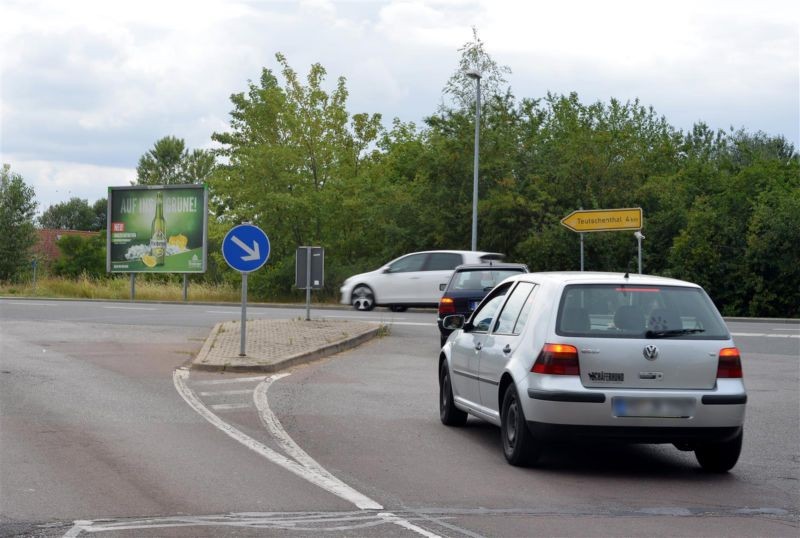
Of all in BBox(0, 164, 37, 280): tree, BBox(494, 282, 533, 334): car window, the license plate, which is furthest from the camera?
BBox(0, 164, 37, 280): tree

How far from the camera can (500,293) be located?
10031mm

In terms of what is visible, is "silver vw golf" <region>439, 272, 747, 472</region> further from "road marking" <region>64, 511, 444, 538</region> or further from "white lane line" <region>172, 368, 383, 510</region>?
"road marking" <region>64, 511, 444, 538</region>

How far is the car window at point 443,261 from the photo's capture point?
101 feet

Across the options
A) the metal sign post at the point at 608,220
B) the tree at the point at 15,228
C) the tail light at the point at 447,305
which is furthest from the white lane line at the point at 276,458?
the tree at the point at 15,228

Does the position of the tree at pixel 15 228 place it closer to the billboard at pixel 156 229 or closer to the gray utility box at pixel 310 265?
the billboard at pixel 156 229

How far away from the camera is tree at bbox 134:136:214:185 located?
375ft

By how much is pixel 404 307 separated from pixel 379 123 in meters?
24.8

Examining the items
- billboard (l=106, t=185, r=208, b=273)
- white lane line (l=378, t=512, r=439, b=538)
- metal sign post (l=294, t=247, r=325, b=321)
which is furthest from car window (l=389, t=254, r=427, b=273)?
white lane line (l=378, t=512, r=439, b=538)

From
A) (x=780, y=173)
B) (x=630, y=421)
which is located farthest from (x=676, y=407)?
(x=780, y=173)

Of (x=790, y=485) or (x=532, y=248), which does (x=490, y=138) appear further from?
(x=790, y=485)

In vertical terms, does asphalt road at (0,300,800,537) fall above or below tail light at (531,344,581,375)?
below

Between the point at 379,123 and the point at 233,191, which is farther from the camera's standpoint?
the point at 379,123

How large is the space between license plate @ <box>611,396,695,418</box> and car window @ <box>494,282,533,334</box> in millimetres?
1215

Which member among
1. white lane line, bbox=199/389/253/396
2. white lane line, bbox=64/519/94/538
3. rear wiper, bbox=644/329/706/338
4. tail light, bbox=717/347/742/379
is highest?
rear wiper, bbox=644/329/706/338
